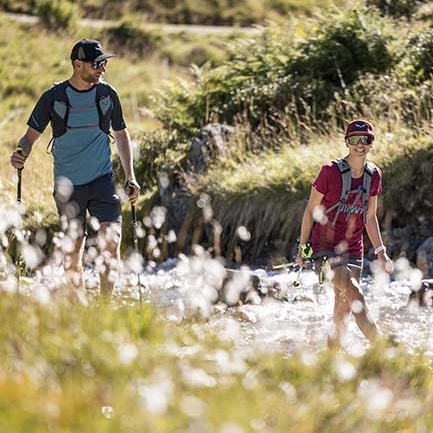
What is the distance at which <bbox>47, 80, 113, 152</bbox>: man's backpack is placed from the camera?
8.77 meters

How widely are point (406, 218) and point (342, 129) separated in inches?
100

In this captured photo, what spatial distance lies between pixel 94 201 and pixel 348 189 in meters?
2.04

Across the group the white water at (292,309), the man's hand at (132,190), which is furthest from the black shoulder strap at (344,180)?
the man's hand at (132,190)

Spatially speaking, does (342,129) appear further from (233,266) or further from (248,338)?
(248,338)

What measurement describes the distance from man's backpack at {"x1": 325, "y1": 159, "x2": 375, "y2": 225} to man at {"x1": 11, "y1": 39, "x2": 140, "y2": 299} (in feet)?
5.26

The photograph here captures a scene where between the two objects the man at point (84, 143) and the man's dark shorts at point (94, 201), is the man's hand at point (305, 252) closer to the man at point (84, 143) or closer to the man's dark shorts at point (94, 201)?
the man at point (84, 143)

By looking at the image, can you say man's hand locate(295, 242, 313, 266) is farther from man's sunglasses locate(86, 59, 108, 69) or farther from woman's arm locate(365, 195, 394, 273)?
man's sunglasses locate(86, 59, 108, 69)

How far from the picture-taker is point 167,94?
1708 cm

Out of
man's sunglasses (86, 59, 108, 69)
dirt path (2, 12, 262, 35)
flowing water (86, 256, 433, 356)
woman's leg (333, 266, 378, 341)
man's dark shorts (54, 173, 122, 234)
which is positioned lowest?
flowing water (86, 256, 433, 356)

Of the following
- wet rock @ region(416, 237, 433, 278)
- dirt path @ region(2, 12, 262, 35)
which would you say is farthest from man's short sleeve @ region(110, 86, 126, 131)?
dirt path @ region(2, 12, 262, 35)

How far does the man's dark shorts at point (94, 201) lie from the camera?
29.7ft

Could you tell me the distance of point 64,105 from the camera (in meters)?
8.77

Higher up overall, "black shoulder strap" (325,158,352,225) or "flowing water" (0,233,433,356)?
"black shoulder strap" (325,158,352,225)

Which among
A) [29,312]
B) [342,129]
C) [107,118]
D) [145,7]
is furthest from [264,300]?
[145,7]
